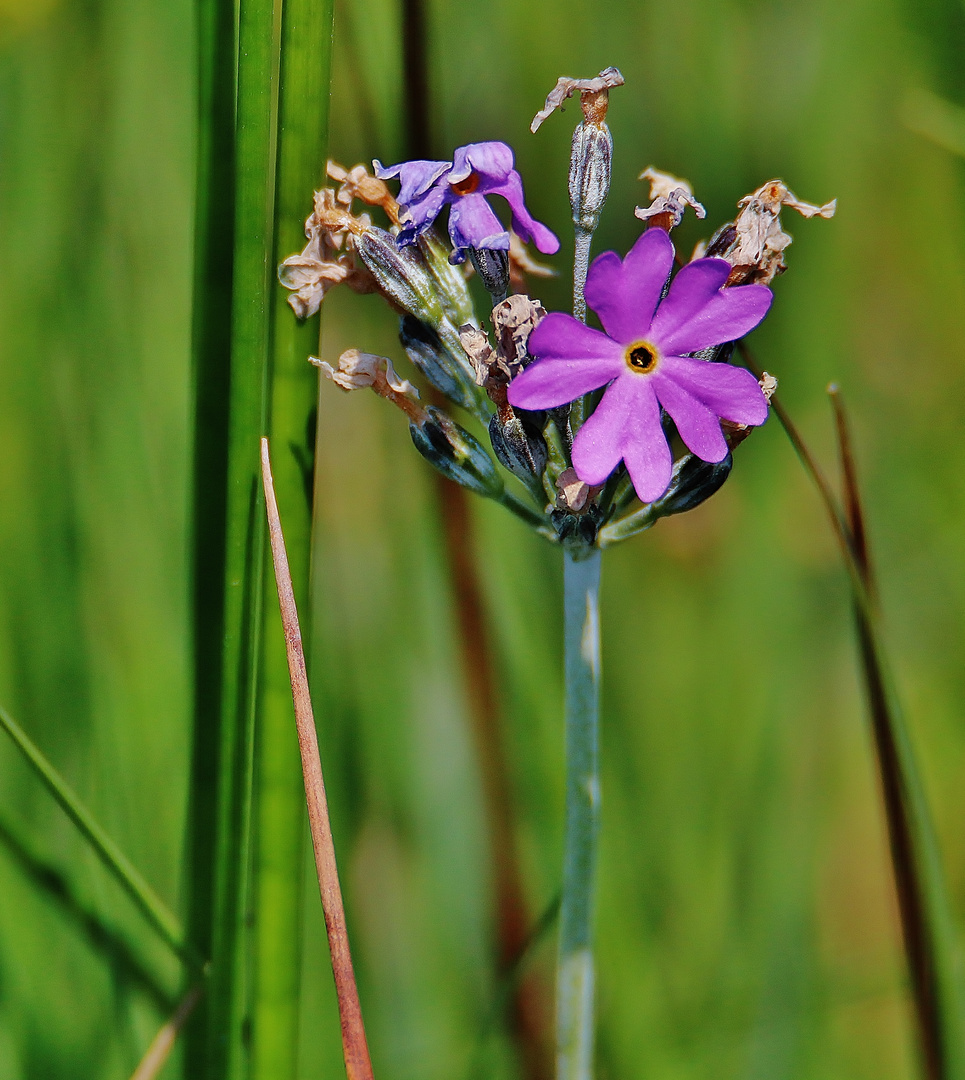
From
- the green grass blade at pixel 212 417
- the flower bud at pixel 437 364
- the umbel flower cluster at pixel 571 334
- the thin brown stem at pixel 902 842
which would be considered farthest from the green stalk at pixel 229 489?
the thin brown stem at pixel 902 842

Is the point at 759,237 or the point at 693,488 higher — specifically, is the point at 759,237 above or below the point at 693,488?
above

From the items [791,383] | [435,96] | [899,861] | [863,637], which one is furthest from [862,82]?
[899,861]

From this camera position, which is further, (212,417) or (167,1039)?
(167,1039)

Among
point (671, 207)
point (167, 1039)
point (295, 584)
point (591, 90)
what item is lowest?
point (167, 1039)

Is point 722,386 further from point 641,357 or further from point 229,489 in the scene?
point 229,489

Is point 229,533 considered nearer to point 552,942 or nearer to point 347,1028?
point 347,1028

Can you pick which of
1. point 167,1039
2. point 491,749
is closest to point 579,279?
point 491,749

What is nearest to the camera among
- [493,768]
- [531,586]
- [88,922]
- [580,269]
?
[580,269]

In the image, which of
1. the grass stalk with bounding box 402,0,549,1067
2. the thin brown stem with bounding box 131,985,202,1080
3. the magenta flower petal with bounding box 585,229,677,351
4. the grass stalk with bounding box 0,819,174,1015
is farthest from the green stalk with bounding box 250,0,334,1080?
the grass stalk with bounding box 402,0,549,1067
